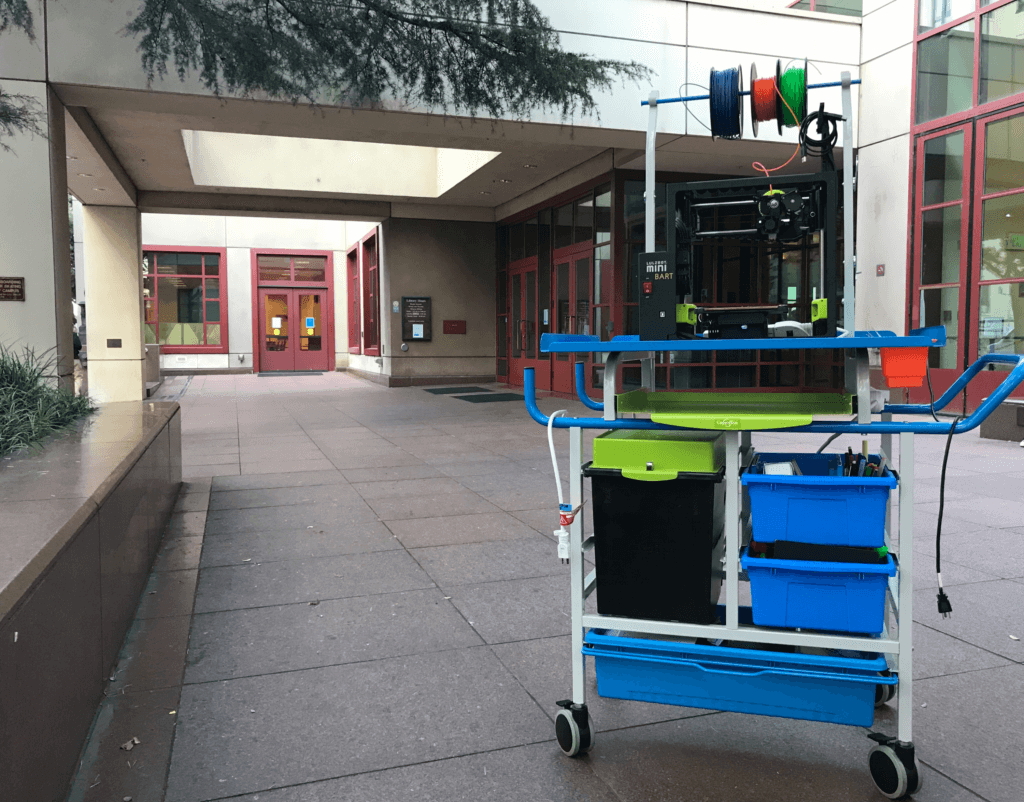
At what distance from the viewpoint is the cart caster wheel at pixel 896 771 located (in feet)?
7.71

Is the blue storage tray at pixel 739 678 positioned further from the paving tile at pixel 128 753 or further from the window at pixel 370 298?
the window at pixel 370 298

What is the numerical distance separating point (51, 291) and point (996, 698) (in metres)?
8.93

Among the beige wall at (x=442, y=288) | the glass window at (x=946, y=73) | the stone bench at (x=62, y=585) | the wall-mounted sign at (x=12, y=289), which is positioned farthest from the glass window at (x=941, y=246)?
the wall-mounted sign at (x=12, y=289)

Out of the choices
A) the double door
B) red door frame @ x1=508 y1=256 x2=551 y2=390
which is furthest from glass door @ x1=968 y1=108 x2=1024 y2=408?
the double door

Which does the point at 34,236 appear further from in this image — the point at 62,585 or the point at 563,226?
the point at 563,226

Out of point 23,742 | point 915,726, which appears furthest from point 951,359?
point 23,742

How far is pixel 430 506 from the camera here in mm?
6262

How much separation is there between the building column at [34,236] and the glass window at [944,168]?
11438mm

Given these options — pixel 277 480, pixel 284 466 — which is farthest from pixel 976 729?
pixel 284 466

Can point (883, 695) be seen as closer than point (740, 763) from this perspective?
No

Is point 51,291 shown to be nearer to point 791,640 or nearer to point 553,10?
point 553,10

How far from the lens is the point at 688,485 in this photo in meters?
2.54

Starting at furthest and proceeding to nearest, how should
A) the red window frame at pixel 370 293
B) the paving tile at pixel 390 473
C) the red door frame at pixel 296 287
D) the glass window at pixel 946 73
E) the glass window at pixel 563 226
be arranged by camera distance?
the red door frame at pixel 296 287 → the red window frame at pixel 370 293 → the glass window at pixel 563 226 → the glass window at pixel 946 73 → the paving tile at pixel 390 473

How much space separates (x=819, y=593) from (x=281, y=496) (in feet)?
16.6
